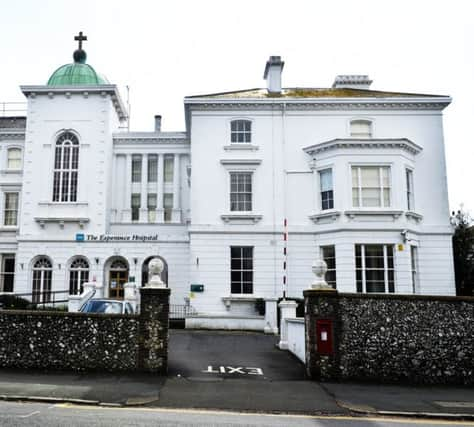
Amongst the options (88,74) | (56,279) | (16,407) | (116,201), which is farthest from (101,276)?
(16,407)

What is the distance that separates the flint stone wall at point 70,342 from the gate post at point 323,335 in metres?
4.03

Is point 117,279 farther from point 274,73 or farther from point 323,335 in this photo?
point 323,335

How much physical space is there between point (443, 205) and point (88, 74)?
71.9 feet

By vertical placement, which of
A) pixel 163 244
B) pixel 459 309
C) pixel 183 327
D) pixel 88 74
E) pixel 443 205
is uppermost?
pixel 88 74

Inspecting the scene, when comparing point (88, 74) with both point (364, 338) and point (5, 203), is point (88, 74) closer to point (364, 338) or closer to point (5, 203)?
point (5, 203)

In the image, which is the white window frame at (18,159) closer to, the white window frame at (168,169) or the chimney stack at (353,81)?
the white window frame at (168,169)

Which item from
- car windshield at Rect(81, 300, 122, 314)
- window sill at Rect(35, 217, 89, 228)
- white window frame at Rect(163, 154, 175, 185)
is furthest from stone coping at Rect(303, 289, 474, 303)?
white window frame at Rect(163, 154, 175, 185)

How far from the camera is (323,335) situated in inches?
410

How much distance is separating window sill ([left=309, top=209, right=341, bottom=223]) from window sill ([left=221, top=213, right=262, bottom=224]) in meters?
2.68

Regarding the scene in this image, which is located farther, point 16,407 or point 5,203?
point 5,203

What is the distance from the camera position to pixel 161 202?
2769cm

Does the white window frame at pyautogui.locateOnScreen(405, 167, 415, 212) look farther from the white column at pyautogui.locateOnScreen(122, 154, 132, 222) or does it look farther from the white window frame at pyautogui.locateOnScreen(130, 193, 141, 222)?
the white column at pyautogui.locateOnScreen(122, 154, 132, 222)

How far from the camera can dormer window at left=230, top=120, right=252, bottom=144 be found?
78.3ft

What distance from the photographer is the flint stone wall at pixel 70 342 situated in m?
10.5
